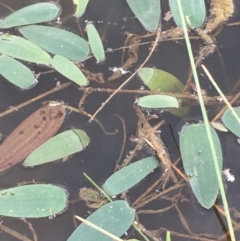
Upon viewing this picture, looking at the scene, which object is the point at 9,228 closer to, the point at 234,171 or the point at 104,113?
the point at 104,113

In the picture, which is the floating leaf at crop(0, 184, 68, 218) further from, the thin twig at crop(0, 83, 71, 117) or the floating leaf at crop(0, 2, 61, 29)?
the floating leaf at crop(0, 2, 61, 29)

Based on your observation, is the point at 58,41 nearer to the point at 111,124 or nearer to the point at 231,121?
the point at 111,124

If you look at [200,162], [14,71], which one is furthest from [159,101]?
[14,71]

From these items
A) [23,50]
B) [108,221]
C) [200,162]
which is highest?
[23,50]

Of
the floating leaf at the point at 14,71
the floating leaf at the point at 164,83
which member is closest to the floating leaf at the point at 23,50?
the floating leaf at the point at 14,71

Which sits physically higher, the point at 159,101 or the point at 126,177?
the point at 159,101

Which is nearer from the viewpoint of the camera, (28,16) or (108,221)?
(108,221)

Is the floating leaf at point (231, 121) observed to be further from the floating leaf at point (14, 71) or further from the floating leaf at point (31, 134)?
the floating leaf at point (14, 71)
